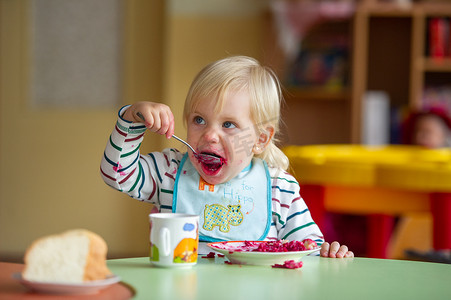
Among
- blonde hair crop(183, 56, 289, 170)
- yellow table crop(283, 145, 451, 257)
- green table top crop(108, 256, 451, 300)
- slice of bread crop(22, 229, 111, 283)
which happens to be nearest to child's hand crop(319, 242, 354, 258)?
green table top crop(108, 256, 451, 300)

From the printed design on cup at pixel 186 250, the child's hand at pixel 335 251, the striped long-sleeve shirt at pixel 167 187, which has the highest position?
the striped long-sleeve shirt at pixel 167 187

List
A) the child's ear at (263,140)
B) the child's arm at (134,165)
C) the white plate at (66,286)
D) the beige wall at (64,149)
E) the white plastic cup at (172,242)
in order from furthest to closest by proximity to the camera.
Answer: the beige wall at (64,149) < the child's ear at (263,140) < the child's arm at (134,165) < the white plastic cup at (172,242) < the white plate at (66,286)

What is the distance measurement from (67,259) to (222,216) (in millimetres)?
452

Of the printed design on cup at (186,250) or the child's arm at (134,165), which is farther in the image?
the child's arm at (134,165)

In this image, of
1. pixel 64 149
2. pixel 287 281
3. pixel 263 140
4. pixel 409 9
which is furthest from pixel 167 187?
pixel 64 149

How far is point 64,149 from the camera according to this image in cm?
425

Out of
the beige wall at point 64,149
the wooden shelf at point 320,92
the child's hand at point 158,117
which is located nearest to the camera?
the child's hand at point 158,117

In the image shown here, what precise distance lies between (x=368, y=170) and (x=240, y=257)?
144 centimetres

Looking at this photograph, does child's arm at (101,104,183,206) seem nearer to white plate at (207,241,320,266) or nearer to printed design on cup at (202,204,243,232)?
printed design on cup at (202,204,243,232)

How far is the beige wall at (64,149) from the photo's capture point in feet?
13.6

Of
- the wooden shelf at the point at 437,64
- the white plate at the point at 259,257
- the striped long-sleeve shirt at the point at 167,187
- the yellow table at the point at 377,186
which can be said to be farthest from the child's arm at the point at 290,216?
the wooden shelf at the point at 437,64

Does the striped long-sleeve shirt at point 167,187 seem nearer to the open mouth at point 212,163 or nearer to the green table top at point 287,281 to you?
the open mouth at point 212,163

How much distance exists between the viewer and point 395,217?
3.62 meters

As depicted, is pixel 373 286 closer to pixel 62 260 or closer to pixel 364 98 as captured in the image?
pixel 62 260
